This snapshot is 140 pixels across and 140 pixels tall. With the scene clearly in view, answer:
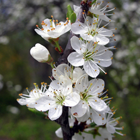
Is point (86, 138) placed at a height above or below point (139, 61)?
above

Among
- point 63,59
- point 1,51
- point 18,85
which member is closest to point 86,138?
point 63,59

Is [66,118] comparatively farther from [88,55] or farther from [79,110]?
[88,55]

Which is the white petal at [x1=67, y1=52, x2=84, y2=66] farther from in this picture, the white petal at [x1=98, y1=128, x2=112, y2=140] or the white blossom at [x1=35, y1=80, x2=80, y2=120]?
→ the white petal at [x1=98, y1=128, x2=112, y2=140]

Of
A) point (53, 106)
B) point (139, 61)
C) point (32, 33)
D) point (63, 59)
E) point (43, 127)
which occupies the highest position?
point (63, 59)

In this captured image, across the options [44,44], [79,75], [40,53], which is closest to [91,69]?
[79,75]

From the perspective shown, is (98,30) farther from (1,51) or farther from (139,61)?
(1,51)

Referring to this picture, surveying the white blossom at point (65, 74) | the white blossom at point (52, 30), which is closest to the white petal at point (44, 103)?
the white blossom at point (65, 74)

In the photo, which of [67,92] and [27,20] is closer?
[67,92]

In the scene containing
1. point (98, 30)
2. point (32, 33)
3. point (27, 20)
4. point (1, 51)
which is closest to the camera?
point (98, 30)

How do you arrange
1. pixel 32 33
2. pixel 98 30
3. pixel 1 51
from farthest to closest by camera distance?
1. pixel 1 51
2. pixel 32 33
3. pixel 98 30
